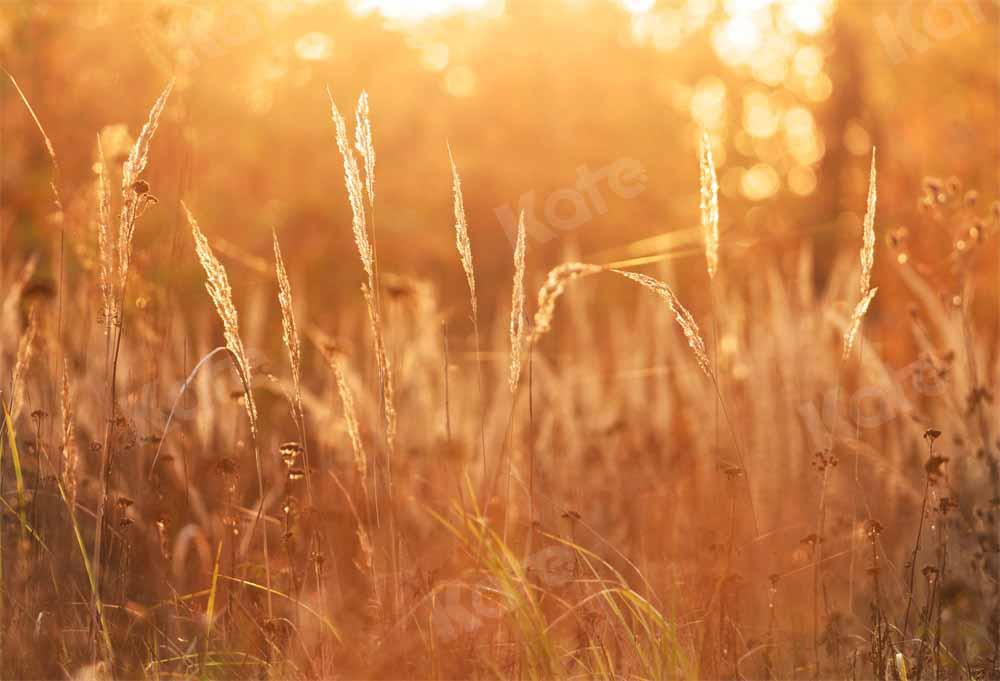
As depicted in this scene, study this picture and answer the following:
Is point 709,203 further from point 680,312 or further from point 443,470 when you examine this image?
point 443,470

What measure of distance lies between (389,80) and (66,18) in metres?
3.17

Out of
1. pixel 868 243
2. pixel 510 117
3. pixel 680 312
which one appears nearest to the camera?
pixel 680 312

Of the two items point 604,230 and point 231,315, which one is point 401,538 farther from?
point 604,230

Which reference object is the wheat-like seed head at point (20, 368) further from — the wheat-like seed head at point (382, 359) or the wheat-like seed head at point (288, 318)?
the wheat-like seed head at point (382, 359)

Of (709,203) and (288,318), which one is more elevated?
(709,203)

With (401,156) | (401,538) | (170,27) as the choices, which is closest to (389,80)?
(401,156)

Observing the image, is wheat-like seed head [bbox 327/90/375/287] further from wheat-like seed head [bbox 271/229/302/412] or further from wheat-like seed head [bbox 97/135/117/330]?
wheat-like seed head [bbox 97/135/117/330]

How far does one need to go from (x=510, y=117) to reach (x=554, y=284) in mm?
8659

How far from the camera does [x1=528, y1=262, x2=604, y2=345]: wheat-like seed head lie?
5.35 feet

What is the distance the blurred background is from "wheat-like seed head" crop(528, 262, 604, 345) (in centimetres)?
135

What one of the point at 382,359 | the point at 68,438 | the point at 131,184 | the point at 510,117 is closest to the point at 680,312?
the point at 382,359

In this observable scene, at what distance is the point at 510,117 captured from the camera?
10.1 meters

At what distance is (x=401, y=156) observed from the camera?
8.76 meters

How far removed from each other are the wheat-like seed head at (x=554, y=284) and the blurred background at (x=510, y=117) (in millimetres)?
1354
